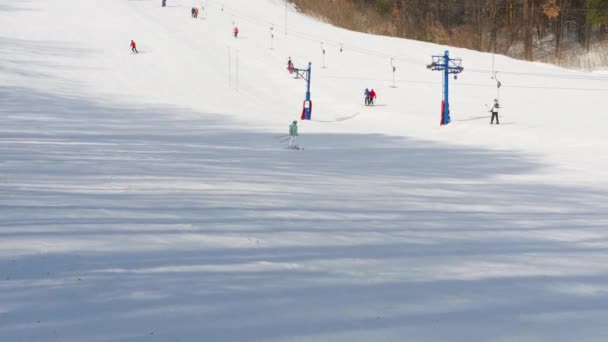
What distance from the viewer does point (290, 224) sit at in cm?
850

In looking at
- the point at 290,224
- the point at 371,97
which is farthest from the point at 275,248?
the point at 371,97

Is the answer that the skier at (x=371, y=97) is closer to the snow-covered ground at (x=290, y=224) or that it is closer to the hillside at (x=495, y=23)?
the snow-covered ground at (x=290, y=224)

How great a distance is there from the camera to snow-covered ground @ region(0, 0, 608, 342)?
5062mm

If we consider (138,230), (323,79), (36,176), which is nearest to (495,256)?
(138,230)

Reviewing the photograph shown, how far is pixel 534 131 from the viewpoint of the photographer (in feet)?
78.5

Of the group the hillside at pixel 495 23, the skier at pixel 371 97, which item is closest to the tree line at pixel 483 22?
the hillside at pixel 495 23

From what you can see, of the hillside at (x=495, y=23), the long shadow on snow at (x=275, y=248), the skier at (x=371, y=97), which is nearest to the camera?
the long shadow on snow at (x=275, y=248)

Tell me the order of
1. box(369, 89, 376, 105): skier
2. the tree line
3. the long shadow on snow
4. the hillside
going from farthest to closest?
the tree line
the hillside
box(369, 89, 376, 105): skier
the long shadow on snow

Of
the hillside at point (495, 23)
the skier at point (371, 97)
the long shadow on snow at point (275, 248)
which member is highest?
the hillside at point (495, 23)

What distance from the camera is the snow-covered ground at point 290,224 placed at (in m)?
5.06

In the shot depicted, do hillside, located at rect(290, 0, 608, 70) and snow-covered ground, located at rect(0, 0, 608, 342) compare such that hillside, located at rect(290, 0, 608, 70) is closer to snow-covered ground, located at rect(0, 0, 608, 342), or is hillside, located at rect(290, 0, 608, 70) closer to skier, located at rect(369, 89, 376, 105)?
skier, located at rect(369, 89, 376, 105)

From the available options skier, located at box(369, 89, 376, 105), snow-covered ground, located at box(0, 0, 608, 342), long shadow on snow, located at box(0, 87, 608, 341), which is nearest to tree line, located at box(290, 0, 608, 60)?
skier, located at box(369, 89, 376, 105)

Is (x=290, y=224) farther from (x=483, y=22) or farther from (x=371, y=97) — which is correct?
(x=483, y=22)

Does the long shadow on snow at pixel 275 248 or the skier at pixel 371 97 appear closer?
the long shadow on snow at pixel 275 248
